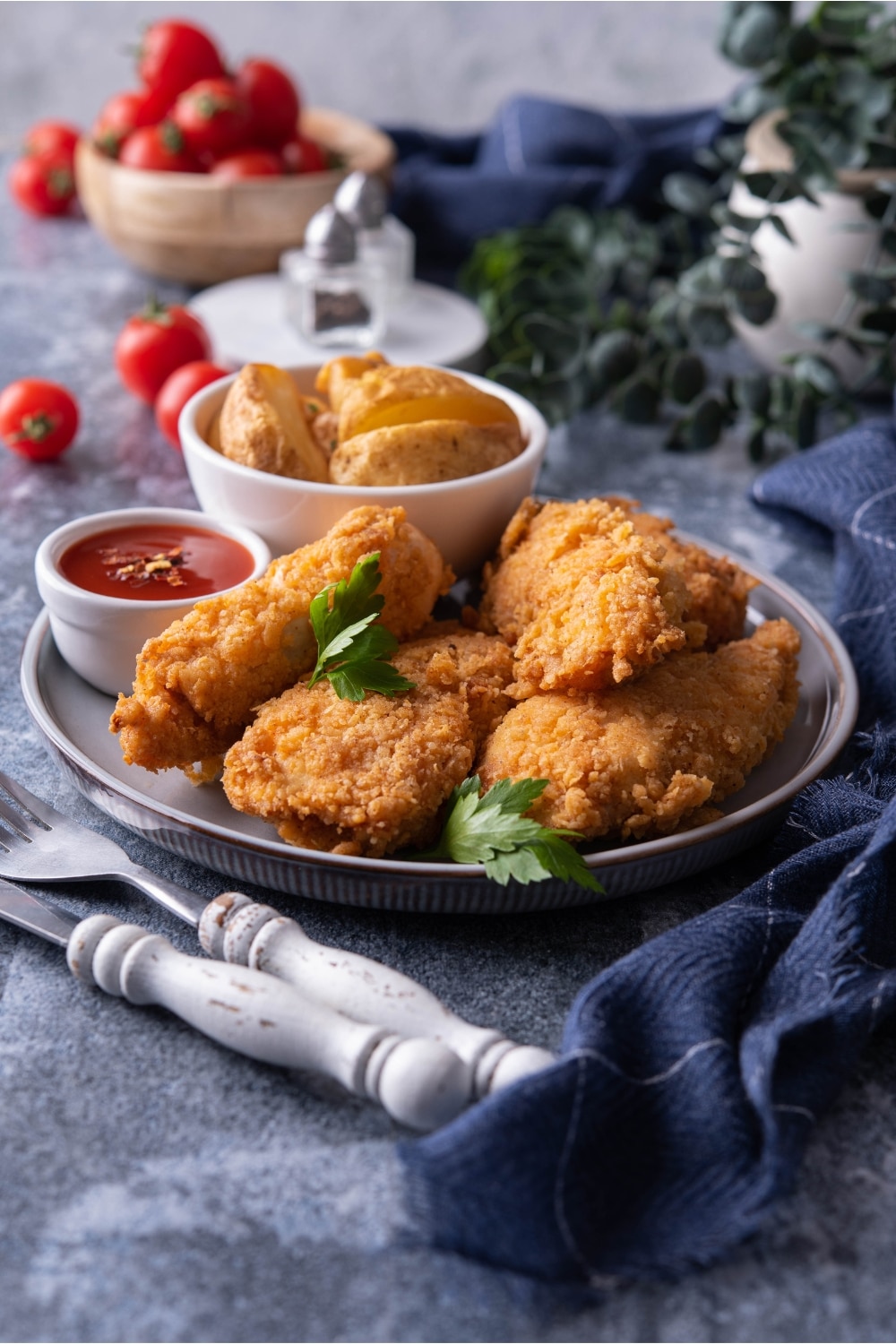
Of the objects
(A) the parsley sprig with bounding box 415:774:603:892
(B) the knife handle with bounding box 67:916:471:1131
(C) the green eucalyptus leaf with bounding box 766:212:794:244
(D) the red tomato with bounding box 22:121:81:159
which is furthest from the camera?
(D) the red tomato with bounding box 22:121:81:159

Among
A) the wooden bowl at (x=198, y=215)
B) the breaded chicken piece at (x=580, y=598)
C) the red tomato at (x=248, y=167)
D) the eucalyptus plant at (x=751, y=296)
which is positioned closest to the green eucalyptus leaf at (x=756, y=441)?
the eucalyptus plant at (x=751, y=296)

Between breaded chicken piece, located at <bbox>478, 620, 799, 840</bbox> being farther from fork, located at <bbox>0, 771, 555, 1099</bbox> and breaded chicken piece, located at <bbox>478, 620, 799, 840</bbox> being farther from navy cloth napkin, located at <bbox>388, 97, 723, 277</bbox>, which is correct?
navy cloth napkin, located at <bbox>388, 97, 723, 277</bbox>

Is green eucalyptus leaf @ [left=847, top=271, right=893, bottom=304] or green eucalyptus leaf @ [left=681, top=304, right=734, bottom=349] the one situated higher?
green eucalyptus leaf @ [left=847, top=271, right=893, bottom=304]

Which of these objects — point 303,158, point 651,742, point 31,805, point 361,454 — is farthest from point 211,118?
point 651,742

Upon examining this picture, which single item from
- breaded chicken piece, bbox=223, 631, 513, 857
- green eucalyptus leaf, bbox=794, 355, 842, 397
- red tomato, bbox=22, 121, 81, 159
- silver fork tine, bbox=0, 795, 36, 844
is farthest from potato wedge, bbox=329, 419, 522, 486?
red tomato, bbox=22, 121, 81, 159

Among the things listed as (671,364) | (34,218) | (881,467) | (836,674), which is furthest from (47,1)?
(836,674)

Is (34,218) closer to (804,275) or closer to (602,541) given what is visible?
(804,275)
